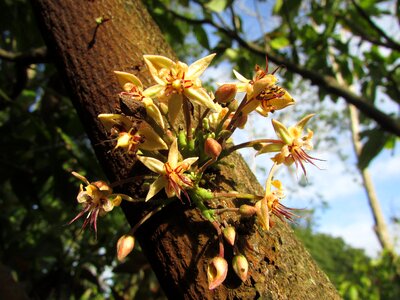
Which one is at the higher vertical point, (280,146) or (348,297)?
(280,146)

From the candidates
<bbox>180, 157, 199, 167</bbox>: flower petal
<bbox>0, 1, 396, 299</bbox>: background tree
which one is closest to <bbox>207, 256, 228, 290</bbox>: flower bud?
<bbox>180, 157, 199, 167</bbox>: flower petal

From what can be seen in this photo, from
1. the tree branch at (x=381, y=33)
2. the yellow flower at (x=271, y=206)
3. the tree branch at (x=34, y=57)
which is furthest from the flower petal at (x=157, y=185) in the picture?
the tree branch at (x=381, y=33)

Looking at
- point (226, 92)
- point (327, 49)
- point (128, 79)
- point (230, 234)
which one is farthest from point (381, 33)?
point (230, 234)

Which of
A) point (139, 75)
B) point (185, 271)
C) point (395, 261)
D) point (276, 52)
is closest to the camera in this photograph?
point (185, 271)

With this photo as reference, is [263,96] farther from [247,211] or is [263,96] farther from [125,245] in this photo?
[125,245]

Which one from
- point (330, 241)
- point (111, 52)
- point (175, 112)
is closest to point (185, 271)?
point (175, 112)

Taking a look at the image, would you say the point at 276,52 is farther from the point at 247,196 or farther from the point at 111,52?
the point at 247,196

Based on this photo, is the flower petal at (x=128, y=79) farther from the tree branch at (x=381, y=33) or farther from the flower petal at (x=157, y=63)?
the tree branch at (x=381, y=33)
